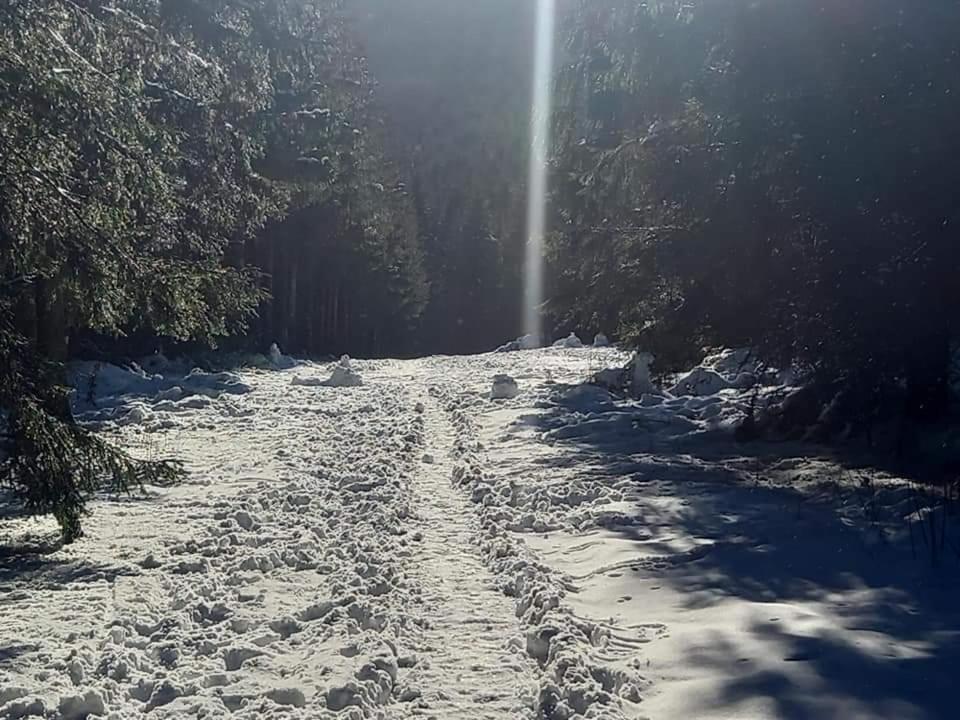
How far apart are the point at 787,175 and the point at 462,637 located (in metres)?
6.59

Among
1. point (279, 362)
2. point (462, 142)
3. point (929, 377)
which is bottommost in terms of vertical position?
point (929, 377)

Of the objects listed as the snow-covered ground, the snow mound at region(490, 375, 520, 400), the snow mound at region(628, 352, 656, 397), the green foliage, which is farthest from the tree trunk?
the snow mound at region(490, 375, 520, 400)

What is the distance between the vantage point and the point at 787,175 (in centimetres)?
1052

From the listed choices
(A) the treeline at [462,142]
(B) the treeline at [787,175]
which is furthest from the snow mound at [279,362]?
(B) the treeline at [787,175]

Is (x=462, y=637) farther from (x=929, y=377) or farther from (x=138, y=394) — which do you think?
(x=138, y=394)

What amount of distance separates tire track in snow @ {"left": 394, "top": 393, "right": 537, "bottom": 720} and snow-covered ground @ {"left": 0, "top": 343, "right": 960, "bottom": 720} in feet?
0.07

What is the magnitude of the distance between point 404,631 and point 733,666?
196cm

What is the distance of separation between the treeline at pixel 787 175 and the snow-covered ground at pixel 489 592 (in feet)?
4.92

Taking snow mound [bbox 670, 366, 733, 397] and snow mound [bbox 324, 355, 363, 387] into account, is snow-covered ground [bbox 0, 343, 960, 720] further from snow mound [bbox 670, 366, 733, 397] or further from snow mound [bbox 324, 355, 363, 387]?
snow mound [bbox 324, 355, 363, 387]

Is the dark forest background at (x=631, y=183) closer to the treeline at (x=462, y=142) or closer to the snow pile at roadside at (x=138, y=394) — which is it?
the snow pile at roadside at (x=138, y=394)

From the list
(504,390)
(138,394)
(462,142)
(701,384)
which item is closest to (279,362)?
(138,394)

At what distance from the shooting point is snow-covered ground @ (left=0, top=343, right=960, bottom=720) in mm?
4984

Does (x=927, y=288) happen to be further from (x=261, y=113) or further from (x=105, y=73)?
(x=261, y=113)

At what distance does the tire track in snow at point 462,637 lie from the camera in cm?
503
